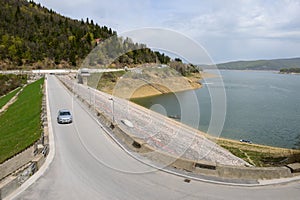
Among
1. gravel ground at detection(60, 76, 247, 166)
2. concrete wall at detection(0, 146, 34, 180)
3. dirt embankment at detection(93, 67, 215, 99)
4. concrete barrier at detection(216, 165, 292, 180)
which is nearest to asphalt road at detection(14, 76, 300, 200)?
concrete barrier at detection(216, 165, 292, 180)

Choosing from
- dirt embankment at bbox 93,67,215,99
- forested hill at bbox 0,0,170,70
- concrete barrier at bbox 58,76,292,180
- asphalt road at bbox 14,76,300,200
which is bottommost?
asphalt road at bbox 14,76,300,200

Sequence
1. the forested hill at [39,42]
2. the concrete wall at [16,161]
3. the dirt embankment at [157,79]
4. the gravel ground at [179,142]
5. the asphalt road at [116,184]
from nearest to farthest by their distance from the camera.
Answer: the asphalt road at [116,184]
the concrete wall at [16,161]
the dirt embankment at [157,79]
the gravel ground at [179,142]
the forested hill at [39,42]

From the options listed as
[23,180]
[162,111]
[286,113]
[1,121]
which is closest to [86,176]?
[23,180]

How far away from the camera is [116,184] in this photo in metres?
9.20

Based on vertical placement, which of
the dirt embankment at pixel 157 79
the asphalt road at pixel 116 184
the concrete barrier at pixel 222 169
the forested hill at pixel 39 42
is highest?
the forested hill at pixel 39 42

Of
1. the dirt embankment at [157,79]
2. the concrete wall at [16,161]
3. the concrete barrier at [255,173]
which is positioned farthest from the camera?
the dirt embankment at [157,79]

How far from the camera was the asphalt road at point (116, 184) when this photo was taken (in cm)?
829

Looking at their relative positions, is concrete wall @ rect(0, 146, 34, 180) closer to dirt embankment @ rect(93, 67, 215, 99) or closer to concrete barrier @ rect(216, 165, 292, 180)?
dirt embankment @ rect(93, 67, 215, 99)

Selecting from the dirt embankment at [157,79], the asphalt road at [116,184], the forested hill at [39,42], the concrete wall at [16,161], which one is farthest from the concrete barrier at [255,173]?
the forested hill at [39,42]

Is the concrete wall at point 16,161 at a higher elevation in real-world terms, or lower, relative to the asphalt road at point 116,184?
lower

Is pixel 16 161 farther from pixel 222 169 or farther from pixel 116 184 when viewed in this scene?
A: pixel 222 169

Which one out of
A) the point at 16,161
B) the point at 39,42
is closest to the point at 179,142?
the point at 16,161

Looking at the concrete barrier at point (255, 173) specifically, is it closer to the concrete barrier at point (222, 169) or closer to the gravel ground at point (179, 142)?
the concrete barrier at point (222, 169)

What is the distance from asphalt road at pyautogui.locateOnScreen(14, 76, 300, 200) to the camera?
8.29m
